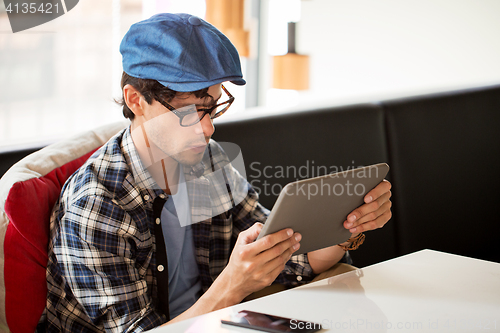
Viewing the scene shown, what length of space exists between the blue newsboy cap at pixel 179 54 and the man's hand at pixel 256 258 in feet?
0.99

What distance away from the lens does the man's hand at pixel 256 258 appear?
73cm

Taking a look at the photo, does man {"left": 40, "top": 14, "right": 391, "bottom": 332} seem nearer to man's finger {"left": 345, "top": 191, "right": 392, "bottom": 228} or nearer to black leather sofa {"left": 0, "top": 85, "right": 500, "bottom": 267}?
man's finger {"left": 345, "top": 191, "right": 392, "bottom": 228}

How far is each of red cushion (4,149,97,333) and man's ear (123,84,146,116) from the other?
0.77 ft


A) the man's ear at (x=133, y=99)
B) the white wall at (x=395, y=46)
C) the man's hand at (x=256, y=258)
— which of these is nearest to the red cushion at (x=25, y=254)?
the man's ear at (x=133, y=99)

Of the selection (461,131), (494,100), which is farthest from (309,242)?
(494,100)

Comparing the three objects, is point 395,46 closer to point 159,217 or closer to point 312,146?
point 312,146

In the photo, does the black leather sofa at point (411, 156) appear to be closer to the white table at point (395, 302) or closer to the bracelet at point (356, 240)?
the bracelet at point (356, 240)

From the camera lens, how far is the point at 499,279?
749mm

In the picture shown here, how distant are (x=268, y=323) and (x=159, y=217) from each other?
0.43 m

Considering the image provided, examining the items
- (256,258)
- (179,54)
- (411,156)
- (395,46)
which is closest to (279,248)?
(256,258)

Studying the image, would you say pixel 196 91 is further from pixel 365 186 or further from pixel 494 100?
pixel 494 100

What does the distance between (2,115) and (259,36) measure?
70.5 inches

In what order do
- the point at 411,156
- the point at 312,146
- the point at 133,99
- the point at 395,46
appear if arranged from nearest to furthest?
the point at 133,99 < the point at 312,146 < the point at 411,156 < the point at 395,46

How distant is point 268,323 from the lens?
0.58 metres
